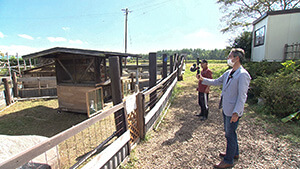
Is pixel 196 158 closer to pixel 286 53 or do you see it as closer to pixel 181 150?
pixel 181 150

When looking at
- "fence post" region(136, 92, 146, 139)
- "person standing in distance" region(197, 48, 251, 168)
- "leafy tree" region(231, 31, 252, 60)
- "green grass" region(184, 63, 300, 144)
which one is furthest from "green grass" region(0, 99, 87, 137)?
"leafy tree" region(231, 31, 252, 60)

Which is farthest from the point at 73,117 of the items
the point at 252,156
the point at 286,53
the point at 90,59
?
the point at 286,53

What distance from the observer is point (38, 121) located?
21.5 feet

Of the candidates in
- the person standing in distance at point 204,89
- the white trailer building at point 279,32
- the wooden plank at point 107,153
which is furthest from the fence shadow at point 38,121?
the white trailer building at point 279,32

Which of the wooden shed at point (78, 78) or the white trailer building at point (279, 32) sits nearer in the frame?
the wooden shed at point (78, 78)

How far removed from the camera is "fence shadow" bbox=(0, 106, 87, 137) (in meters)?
5.61

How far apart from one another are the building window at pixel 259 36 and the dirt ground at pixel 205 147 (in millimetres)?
9975

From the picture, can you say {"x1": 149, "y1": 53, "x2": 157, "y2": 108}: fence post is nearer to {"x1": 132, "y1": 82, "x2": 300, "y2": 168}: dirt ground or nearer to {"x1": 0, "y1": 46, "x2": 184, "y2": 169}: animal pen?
{"x1": 0, "y1": 46, "x2": 184, "y2": 169}: animal pen

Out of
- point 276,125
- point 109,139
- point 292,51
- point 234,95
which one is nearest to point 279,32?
point 292,51

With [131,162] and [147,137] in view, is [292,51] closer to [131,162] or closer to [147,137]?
[147,137]

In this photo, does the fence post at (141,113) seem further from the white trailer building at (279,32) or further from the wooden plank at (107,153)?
the white trailer building at (279,32)

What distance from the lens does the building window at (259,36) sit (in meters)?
11.6

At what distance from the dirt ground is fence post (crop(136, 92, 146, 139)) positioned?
28 centimetres

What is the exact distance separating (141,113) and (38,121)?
558 cm
